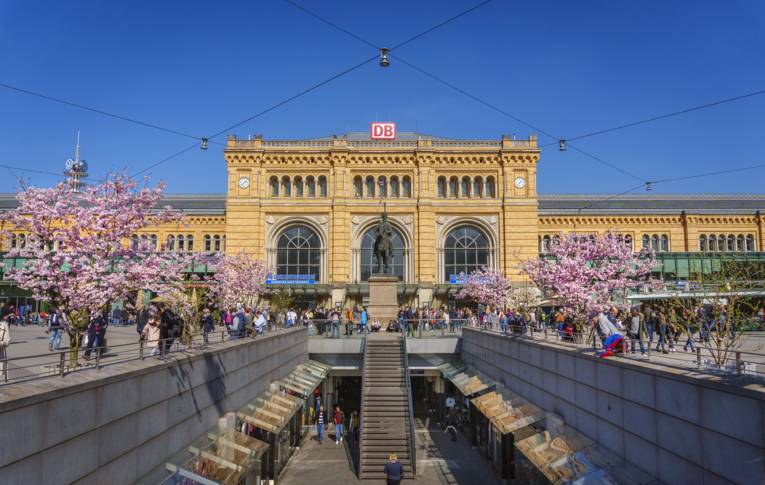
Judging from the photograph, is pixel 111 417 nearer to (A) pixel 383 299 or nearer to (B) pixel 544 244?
(A) pixel 383 299

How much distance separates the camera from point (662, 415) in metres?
11.0

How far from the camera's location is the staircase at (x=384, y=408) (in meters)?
22.7

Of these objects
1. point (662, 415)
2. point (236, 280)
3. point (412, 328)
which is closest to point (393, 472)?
point (662, 415)

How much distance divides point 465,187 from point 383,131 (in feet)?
30.4

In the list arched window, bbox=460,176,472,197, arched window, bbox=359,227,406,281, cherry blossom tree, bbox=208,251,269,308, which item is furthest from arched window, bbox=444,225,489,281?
cherry blossom tree, bbox=208,251,269,308

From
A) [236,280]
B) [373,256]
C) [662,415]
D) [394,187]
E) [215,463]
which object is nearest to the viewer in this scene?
[662,415]

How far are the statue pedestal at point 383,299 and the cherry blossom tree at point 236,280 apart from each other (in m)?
15.0

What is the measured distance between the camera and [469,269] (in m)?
55.7

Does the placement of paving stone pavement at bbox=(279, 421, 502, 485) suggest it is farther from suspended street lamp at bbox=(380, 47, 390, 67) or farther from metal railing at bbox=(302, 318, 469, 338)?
suspended street lamp at bbox=(380, 47, 390, 67)

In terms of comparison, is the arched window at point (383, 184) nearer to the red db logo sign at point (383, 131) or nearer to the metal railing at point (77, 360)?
the red db logo sign at point (383, 131)

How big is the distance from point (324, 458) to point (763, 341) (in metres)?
17.7

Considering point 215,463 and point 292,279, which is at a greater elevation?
point 292,279

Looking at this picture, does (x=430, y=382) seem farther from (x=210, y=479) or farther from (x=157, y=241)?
(x=157, y=241)

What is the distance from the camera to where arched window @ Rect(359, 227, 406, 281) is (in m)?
55.5
